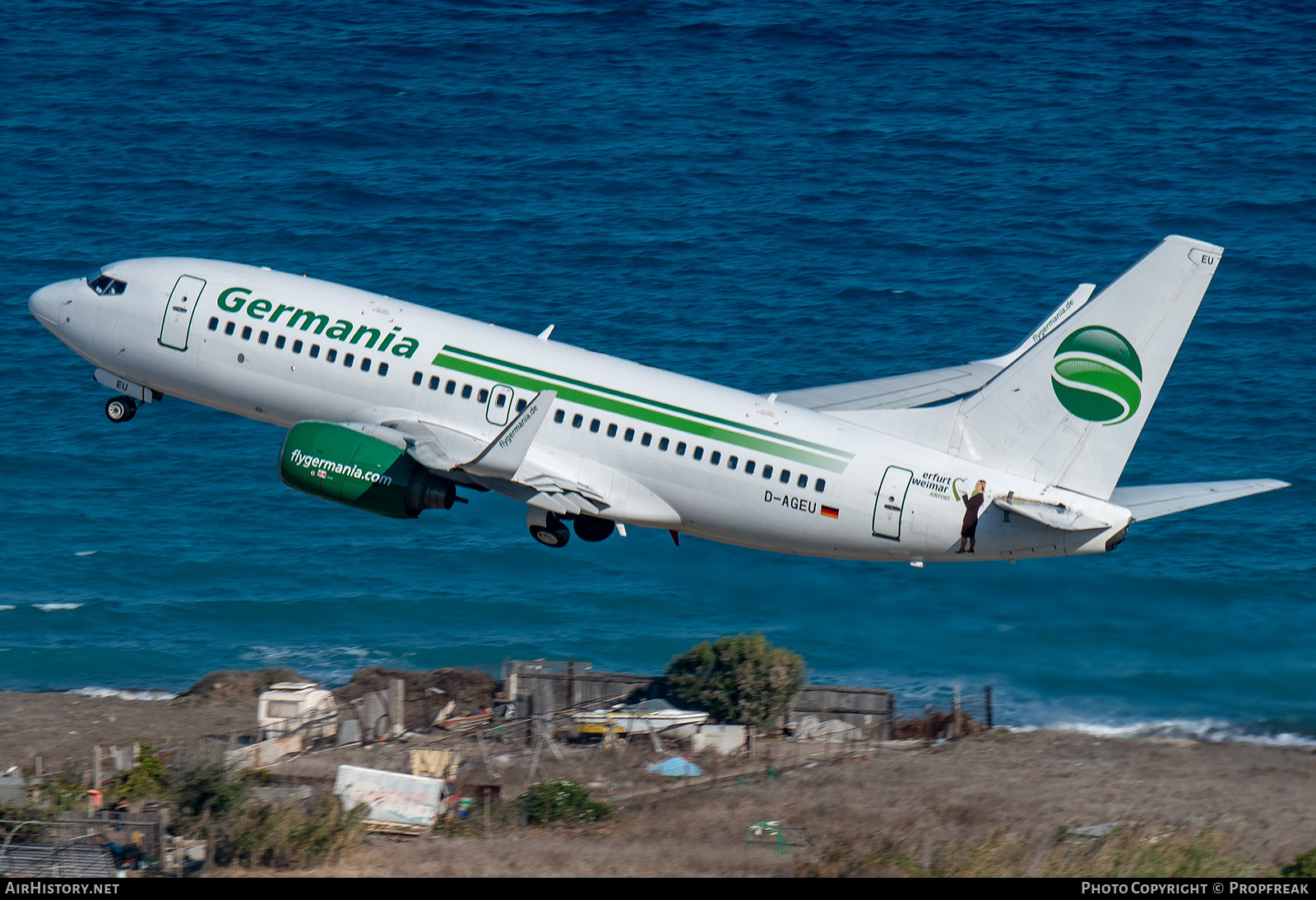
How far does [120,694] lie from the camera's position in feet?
277

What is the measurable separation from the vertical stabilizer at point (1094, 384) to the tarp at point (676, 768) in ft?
62.6

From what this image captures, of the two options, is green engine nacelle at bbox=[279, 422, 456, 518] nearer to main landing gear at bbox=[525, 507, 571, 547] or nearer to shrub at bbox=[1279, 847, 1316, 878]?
main landing gear at bbox=[525, 507, 571, 547]

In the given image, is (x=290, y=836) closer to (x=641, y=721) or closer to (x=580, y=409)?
(x=580, y=409)

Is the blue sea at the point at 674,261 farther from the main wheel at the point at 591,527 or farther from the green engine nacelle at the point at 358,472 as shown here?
the green engine nacelle at the point at 358,472

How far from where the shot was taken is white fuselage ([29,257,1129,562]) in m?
45.0

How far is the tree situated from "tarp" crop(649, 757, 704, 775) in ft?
23.4

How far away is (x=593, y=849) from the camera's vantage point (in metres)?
47.8

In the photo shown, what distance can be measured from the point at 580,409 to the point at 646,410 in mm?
2122

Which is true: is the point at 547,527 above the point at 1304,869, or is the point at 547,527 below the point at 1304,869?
above

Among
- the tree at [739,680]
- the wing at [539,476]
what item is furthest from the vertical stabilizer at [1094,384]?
the tree at [739,680]

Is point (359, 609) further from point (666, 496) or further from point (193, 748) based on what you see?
point (666, 496)

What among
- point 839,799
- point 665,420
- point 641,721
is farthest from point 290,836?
point 641,721

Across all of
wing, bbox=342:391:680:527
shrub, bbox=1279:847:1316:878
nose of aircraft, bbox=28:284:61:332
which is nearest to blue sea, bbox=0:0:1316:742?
nose of aircraft, bbox=28:284:61:332

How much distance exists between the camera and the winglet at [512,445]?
45250 millimetres
